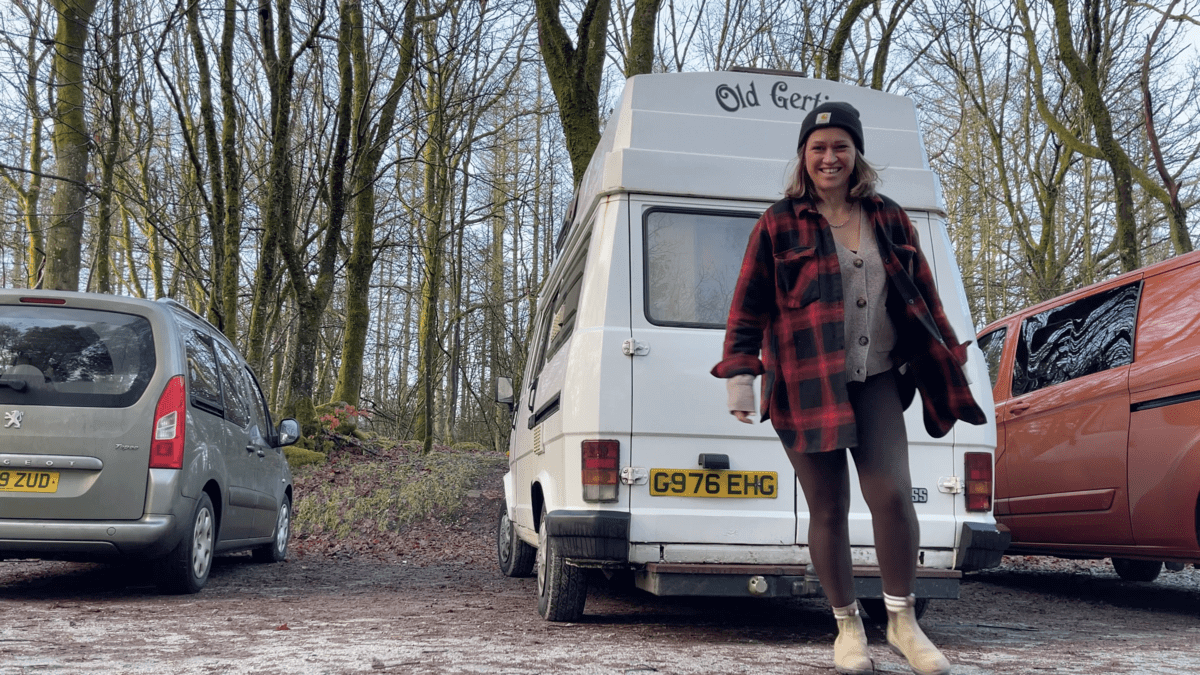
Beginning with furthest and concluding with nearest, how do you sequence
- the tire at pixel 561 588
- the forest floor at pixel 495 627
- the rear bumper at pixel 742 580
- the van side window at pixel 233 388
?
the van side window at pixel 233 388 → the tire at pixel 561 588 → the rear bumper at pixel 742 580 → the forest floor at pixel 495 627

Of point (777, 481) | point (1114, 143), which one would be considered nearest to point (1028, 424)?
point (777, 481)

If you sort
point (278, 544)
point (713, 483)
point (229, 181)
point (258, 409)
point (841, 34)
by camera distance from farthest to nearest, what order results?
1. point (841, 34)
2. point (229, 181)
3. point (278, 544)
4. point (258, 409)
5. point (713, 483)

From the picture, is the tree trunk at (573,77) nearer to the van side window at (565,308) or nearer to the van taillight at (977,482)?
the van side window at (565,308)

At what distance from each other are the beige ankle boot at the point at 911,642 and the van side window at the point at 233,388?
4.95 m

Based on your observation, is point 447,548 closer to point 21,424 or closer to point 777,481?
point 21,424

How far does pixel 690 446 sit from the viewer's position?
4.16 meters

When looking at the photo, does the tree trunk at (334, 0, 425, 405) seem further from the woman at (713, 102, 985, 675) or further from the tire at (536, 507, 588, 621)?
the woman at (713, 102, 985, 675)

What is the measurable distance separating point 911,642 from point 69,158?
12182 mm

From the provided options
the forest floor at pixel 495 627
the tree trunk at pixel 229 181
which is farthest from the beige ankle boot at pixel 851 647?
the tree trunk at pixel 229 181

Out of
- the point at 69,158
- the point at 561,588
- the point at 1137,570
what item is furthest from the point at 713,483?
the point at 69,158

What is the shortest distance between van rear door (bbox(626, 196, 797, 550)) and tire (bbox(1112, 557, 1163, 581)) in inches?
183

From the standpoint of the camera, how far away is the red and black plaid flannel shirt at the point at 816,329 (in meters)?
3.08

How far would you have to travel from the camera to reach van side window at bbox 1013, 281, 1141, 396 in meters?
5.76

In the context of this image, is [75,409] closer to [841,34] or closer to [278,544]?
[278,544]
